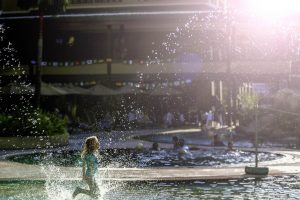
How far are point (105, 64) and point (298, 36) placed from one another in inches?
711

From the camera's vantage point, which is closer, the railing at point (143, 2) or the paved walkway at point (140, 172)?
the paved walkway at point (140, 172)

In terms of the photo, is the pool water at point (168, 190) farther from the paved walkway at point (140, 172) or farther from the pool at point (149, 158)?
the pool at point (149, 158)

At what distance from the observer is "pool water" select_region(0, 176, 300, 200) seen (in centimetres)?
1119

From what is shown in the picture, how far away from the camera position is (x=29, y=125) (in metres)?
23.8

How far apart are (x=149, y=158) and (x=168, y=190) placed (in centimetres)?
753

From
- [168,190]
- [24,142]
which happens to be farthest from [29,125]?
[168,190]

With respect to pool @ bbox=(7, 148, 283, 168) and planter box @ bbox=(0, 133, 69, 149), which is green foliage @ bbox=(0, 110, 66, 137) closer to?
planter box @ bbox=(0, 133, 69, 149)

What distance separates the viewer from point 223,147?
23.7 meters

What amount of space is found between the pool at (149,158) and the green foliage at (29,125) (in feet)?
9.30

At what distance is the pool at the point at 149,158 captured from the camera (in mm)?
17844

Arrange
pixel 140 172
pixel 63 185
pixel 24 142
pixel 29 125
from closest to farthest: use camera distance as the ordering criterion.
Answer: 1. pixel 63 185
2. pixel 140 172
3. pixel 24 142
4. pixel 29 125

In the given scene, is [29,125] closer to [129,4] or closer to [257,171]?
[257,171]

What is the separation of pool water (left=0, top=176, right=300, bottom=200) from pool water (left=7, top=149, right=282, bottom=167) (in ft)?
14.2

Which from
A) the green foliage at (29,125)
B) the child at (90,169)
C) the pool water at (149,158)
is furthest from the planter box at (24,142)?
the child at (90,169)
